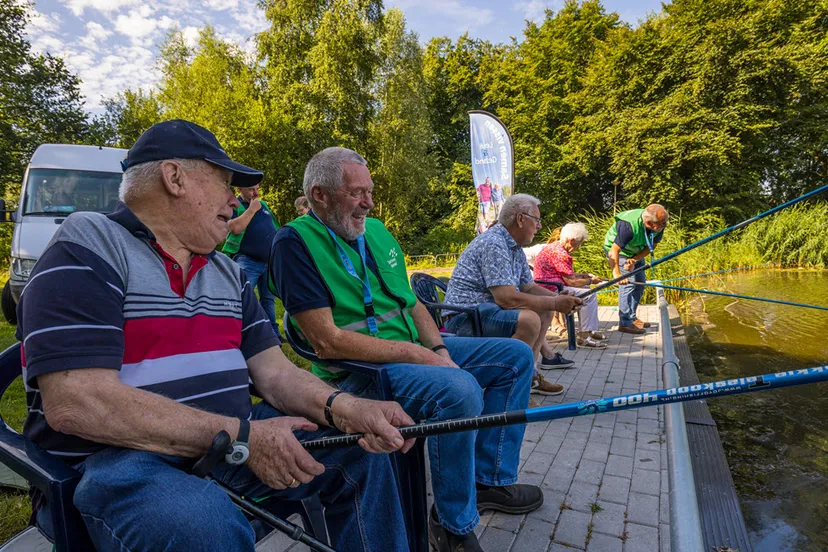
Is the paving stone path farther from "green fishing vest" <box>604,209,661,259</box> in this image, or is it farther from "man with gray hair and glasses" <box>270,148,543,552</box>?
"green fishing vest" <box>604,209,661,259</box>

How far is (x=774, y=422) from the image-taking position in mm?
3703

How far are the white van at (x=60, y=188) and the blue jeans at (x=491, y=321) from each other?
219 inches

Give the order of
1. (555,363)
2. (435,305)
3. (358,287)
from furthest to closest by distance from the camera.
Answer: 1. (555,363)
2. (435,305)
3. (358,287)

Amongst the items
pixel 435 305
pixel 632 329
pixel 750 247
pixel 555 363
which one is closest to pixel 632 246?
pixel 632 329

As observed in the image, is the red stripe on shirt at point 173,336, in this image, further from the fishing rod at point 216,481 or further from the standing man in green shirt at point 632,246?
the standing man in green shirt at point 632,246

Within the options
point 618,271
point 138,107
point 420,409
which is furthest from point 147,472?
point 138,107

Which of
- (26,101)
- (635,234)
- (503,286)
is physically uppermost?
(26,101)

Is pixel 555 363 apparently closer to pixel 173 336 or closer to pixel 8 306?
pixel 173 336

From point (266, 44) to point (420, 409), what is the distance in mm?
24463

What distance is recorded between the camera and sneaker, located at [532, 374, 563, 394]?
14.1 feet

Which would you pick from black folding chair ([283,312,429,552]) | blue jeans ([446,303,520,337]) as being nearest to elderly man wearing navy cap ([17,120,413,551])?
Answer: black folding chair ([283,312,429,552])

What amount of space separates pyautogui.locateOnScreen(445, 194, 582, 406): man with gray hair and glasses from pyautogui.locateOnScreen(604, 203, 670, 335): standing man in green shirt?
3.59 m

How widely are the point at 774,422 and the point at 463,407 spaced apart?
3276 millimetres

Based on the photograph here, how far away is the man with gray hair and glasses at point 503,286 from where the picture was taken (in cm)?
339
